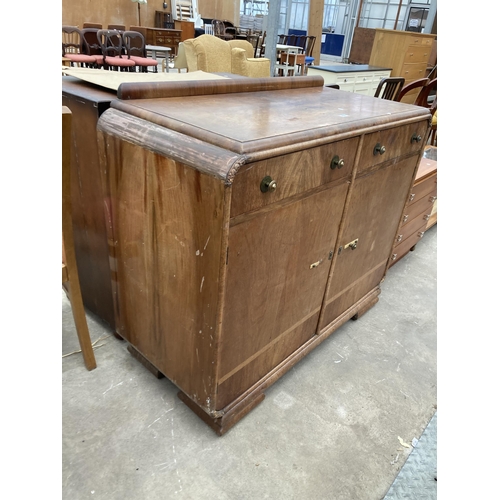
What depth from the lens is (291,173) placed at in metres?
1.10

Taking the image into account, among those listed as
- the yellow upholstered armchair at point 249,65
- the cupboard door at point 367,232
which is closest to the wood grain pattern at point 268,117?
the cupboard door at point 367,232

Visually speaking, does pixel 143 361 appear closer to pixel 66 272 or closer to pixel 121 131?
pixel 66 272

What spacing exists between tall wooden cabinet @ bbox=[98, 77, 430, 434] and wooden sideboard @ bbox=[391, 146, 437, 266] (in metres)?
0.52

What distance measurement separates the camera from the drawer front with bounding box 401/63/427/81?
742cm

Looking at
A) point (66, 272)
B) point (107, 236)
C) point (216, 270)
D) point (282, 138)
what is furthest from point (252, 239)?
point (66, 272)

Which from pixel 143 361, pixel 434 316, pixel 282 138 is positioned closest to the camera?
pixel 282 138

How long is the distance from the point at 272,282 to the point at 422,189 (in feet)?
4.71

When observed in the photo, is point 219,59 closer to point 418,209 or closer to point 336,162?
point 418,209

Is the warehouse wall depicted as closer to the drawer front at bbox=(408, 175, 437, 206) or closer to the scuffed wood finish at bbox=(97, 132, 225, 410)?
the drawer front at bbox=(408, 175, 437, 206)

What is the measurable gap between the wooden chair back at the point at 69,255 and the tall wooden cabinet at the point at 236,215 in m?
0.10

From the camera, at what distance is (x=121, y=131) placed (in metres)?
1.13

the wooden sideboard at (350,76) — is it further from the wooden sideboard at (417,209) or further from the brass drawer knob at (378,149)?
the brass drawer knob at (378,149)

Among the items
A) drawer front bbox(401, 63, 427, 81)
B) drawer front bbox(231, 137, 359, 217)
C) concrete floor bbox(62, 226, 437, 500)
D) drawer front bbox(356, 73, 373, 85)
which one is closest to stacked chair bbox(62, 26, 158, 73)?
drawer front bbox(356, 73, 373, 85)

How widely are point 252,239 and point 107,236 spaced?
23.8 inches
